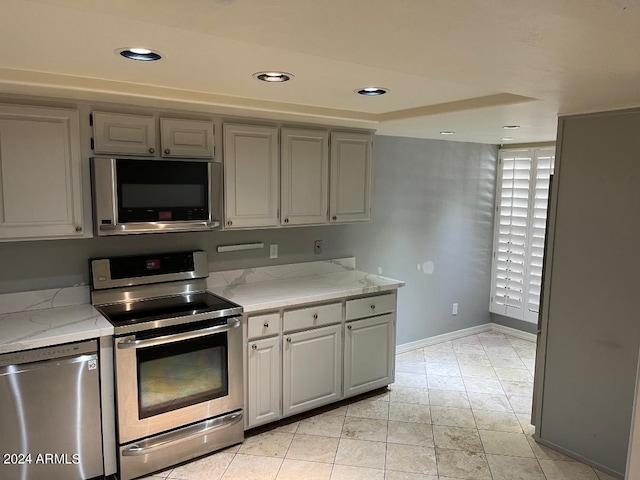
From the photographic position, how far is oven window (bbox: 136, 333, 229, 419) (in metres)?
2.63

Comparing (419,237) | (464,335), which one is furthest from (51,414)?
(464,335)

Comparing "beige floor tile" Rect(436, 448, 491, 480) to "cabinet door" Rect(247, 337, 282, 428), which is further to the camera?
"cabinet door" Rect(247, 337, 282, 428)

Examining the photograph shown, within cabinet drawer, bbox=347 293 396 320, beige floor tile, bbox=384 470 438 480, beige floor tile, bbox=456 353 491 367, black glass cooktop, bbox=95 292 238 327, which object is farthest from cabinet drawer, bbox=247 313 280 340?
beige floor tile, bbox=456 353 491 367

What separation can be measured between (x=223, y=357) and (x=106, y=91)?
1.63m

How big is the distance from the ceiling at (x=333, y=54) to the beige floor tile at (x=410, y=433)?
211cm

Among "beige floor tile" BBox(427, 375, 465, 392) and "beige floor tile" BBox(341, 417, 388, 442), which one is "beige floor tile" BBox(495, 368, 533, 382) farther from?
"beige floor tile" BBox(341, 417, 388, 442)

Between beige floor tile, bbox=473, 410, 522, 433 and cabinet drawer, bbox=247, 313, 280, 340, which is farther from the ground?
cabinet drawer, bbox=247, 313, 280, 340

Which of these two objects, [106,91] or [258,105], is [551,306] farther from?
[106,91]

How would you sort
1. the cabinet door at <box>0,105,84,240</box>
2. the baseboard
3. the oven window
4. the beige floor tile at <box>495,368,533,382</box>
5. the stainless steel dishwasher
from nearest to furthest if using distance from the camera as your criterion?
the stainless steel dishwasher
the cabinet door at <box>0,105,84,240</box>
the oven window
the beige floor tile at <box>495,368,533,382</box>
the baseboard

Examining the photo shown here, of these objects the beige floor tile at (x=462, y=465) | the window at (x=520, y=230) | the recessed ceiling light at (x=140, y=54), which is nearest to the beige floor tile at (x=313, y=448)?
the beige floor tile at (x=462, y=465)

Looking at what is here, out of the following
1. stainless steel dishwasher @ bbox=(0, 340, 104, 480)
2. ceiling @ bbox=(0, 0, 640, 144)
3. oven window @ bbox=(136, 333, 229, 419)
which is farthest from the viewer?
oven window @ bbox=(136, 333, 229, 419)

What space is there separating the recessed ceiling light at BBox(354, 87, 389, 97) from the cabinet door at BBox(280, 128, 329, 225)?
34.8 inches

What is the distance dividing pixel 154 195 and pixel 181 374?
1.06 m

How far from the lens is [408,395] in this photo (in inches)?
148
